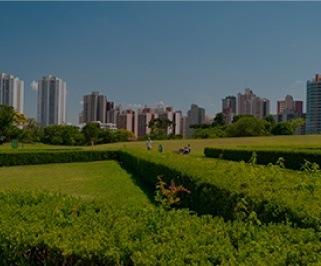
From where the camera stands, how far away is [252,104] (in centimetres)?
15725

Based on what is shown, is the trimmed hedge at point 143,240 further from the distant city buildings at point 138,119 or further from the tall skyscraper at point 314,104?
the distant city buildings at point 138,119

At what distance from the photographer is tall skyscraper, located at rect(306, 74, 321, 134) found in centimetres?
11819

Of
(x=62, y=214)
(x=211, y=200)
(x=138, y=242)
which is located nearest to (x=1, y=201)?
(x=62, y=214)

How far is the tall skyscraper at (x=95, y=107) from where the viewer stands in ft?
518

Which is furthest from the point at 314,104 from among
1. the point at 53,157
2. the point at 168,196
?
the point at 168,196

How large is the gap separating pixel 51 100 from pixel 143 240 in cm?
14235

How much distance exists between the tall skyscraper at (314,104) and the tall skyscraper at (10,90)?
6986cm

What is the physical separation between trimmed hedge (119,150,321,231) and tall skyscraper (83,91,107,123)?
144179 mm

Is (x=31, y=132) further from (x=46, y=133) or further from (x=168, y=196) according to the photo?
(x=168, y=196)

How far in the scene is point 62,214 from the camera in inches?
237

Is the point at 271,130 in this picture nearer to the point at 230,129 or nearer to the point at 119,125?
the point at 230,129

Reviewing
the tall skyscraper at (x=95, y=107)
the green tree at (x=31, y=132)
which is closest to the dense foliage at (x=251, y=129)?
the green tree at (x=31, y=132)

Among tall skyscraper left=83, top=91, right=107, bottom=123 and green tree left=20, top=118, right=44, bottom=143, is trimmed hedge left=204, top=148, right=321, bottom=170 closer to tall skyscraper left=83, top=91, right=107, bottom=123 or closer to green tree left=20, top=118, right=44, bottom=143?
green tree left=20, top=118, right=44, bottom=143

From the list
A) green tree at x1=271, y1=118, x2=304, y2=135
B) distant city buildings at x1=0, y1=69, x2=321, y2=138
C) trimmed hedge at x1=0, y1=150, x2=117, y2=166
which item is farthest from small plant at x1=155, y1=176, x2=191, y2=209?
distant city buildings at x1=0, y1=69, x2=321, y2=138
